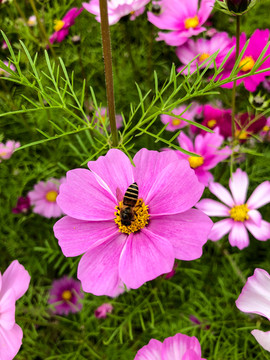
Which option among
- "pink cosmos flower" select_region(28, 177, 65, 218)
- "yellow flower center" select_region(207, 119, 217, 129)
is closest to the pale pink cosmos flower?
"yellow flower center" select_region(207, 119, 217, 129)

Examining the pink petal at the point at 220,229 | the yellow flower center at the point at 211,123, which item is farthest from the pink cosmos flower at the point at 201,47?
the pink petal at the point at 220,229

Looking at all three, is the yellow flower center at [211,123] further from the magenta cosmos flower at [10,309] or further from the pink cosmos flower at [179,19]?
the magenta cosmos flower at [10,309]

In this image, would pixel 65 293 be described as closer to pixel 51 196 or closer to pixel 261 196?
pixel 51 196

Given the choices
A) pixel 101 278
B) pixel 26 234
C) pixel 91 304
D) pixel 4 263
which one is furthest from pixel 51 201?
pixel 101 278

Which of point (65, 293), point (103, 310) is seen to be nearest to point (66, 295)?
point (65, 293)

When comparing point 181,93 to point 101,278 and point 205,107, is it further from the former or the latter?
point 101,278

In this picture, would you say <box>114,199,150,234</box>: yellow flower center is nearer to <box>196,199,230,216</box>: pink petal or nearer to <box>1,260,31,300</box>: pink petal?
<box>1,260,31,300</box>: pink petal
